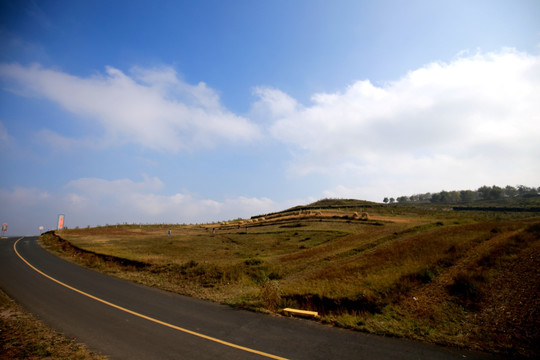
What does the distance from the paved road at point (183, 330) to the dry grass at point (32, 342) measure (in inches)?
15.3

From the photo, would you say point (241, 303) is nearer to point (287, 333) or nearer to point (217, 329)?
point (217, 329)

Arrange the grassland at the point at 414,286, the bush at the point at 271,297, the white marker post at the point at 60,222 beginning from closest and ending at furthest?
the grassland at the point at 414,286, the bush at the point at 271,297, the white marker post at the point at 60,222

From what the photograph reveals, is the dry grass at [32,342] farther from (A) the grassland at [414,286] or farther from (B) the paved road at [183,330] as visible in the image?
(A) the grassland at [414,286]

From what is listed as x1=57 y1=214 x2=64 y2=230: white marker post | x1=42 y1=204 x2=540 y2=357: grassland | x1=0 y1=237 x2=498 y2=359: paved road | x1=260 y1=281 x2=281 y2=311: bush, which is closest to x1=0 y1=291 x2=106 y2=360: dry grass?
x1=0 y1=237 x2=498 y2=359: paved road

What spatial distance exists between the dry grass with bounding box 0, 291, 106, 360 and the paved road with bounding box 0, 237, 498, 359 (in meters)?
0.39

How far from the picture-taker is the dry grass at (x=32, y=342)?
739 cm

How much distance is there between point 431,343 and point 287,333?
4444 mm

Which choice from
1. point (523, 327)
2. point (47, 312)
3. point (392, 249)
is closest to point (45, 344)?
point (47, 312)

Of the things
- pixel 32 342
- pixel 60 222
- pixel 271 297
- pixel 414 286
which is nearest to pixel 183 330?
pixel 32 342

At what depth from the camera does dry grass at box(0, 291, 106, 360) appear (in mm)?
7395

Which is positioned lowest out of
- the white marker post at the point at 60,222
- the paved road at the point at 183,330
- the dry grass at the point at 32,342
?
the paved road at the point at 183,330

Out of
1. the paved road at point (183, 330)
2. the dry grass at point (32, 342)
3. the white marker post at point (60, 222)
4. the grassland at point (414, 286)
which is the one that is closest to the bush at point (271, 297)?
the grassland at point (414, 286)

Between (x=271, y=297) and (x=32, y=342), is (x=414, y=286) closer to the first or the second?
(x=271, y=297)

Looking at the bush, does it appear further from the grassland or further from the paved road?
the paved road
